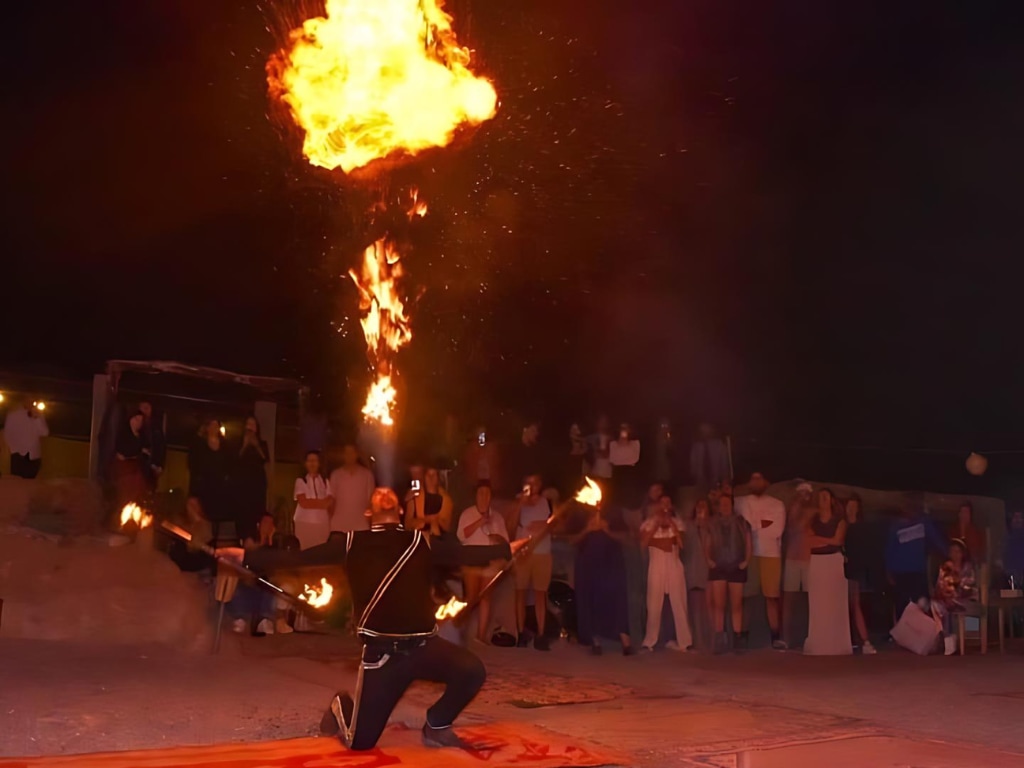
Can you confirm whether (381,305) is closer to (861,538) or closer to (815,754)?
(861,538)

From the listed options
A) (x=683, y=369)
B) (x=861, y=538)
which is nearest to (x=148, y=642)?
(x=861, y=538)

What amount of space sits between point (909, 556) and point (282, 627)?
6.95 metres

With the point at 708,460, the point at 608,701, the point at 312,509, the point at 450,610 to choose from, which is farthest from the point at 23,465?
the point at 608,701

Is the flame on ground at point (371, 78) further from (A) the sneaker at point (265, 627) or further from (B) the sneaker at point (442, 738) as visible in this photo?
(B) the sneaker at point (442, 738)

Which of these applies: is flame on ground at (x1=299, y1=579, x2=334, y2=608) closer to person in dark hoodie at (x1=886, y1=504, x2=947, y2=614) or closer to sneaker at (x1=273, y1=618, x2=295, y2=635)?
sneaker at (x1=273, y1=618, x2=295, y2=635)

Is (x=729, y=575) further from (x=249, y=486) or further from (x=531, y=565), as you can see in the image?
(x=249, y=486)

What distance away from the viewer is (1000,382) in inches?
787

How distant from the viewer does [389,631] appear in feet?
20.8

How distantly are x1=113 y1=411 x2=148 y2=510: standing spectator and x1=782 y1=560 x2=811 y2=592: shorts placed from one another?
7.11 m

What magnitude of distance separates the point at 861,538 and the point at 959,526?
4.27 ft

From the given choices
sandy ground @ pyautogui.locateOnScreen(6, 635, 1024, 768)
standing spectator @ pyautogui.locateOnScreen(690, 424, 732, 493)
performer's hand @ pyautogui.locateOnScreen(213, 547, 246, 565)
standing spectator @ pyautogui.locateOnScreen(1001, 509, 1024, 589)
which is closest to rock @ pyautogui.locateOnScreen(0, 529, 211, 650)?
sandy ground @ pyautogui.locateOnScreen(6, 635, 1024, 768)

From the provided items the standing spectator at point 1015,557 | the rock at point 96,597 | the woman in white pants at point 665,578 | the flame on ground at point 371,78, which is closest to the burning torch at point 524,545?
the rock at point 96,597

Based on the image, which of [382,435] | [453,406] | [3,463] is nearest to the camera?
[382,435]

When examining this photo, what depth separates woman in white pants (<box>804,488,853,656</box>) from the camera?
472 inches
